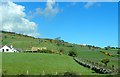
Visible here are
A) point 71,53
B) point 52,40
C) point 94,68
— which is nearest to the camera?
point 94,68

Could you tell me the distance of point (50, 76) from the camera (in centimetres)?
3195

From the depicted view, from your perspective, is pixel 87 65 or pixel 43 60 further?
pixel 43 60

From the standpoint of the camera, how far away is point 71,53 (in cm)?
9975

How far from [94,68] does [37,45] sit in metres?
71.2

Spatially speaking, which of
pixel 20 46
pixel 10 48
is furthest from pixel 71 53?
A: pixel 20 46

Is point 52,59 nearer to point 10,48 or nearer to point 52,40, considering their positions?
point 10,48

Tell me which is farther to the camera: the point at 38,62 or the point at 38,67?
the point at 38,62

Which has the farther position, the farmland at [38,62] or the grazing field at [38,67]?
the farmland at [38,62]

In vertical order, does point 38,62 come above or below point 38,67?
above

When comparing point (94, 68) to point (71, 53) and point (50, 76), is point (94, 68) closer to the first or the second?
point (50, 76)

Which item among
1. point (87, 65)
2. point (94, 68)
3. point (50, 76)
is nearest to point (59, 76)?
point (50, 76)

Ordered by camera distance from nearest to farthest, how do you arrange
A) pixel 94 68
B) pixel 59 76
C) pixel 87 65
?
pixel 59 76 < pixel 94 68 < pixel 87 65

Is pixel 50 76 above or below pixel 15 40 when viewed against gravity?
below

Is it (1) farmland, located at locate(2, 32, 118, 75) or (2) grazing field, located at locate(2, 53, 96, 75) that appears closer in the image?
(2) grazing field, located at locate(2, 53, 96, 75)
